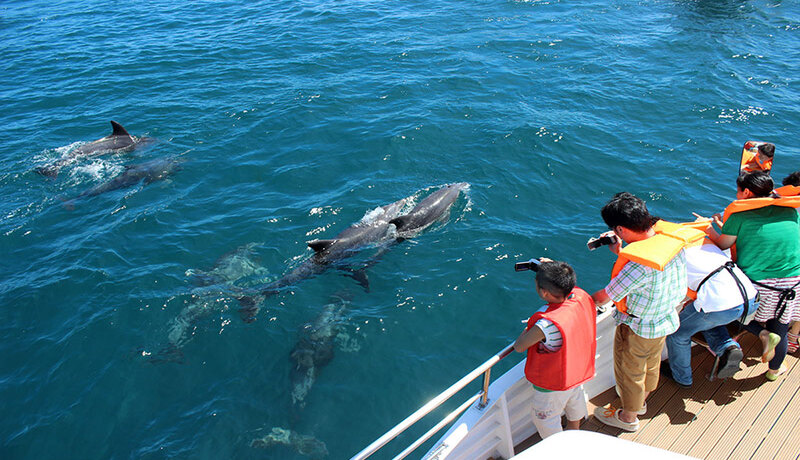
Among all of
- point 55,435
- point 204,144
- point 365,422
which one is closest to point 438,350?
point 365,422

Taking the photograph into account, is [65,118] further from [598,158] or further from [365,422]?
[598,158]

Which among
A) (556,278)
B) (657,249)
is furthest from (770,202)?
(556,278)

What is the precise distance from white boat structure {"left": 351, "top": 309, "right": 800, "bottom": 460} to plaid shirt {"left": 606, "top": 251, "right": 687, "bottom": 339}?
0.78m

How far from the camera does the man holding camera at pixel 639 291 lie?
5.43 meters

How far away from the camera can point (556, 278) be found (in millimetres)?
5383

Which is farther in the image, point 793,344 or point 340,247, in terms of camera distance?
point 340,247

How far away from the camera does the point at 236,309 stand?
39.8 ft

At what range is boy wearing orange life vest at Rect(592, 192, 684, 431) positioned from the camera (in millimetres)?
5438

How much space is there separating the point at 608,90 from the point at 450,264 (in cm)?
1315

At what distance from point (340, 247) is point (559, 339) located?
895 centimetres

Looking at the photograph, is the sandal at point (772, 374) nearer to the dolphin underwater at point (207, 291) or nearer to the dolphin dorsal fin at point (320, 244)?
the dolphin dorsal fin at point (320, 244)

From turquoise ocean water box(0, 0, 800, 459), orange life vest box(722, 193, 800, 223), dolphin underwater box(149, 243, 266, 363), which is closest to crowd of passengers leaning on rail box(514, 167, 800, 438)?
orange life vest box(722, 193, 800, 223)

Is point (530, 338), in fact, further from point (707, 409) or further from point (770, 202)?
point (770, 202)

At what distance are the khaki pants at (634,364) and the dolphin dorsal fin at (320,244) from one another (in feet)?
26.7
